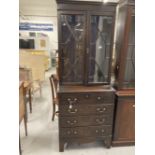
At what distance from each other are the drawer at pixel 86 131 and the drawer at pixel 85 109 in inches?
9.1

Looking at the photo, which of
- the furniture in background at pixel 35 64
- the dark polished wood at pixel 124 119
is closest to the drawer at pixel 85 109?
the dark polished wood at pixel 124 119

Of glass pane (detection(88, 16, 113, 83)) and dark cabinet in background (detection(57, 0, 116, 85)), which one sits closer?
dark cabinet in background (detection(57, 0, 116, 85))

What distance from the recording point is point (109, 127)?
2.40 metres

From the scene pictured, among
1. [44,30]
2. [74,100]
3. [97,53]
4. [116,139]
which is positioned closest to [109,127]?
[116,139]

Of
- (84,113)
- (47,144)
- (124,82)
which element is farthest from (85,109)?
(47,144)

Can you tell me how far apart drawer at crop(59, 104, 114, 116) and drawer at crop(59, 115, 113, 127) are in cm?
6

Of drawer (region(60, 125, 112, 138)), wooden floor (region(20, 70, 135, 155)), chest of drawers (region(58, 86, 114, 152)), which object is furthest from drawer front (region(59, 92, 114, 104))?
wooden floor (region(20, 70, 135, 155))

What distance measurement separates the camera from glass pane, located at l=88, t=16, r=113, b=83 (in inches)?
91.1

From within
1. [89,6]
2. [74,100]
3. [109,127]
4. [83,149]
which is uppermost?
[89,6]

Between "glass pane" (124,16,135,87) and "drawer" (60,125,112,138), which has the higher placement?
"glass pane" (124,16,135,87)

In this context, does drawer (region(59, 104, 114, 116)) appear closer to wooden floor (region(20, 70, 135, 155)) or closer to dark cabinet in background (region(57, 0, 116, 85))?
dark cabinet in background (region(57, 0, 116, 85))

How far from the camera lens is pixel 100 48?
2441 mm
